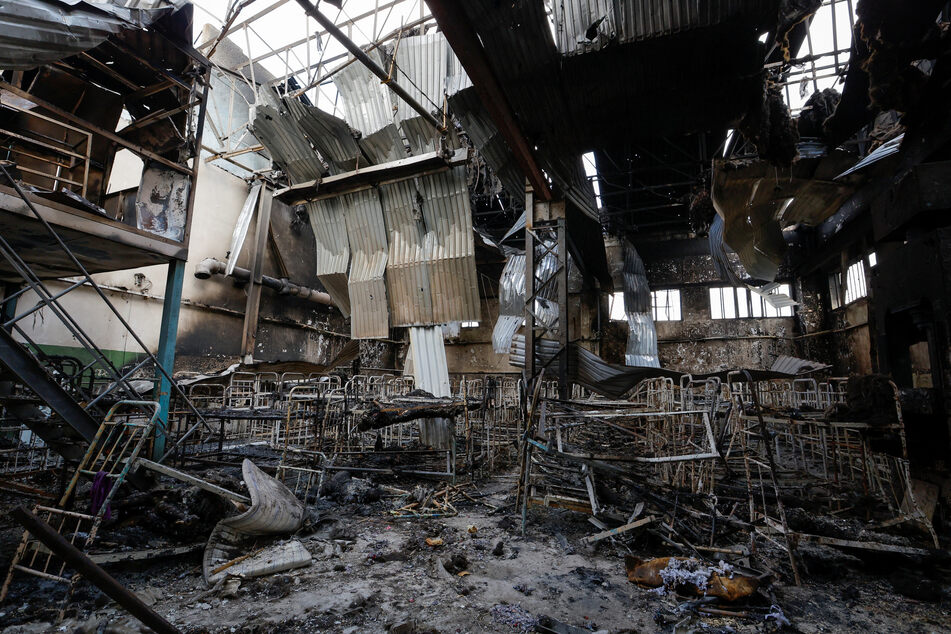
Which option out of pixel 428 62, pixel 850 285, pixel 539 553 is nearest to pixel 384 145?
pixel 428 62

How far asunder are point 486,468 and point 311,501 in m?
4.02

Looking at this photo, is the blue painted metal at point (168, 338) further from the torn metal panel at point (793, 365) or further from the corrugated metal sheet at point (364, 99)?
the torn metal panel at point (793, 365)

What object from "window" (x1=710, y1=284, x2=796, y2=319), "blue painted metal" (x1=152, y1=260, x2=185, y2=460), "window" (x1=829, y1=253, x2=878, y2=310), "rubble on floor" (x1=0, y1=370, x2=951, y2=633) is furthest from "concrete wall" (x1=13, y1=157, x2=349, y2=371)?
"window" (x1=829, y1=253, x2=878, y2=310)

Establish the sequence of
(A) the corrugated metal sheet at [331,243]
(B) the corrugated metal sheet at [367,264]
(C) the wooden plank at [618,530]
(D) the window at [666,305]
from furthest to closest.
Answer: (D) the window at [666,305], (A) the corrugated metal sheet at [331,243], (B) the corrugated metal sheet at [367,264], (C) the wooden plank at [618,530]

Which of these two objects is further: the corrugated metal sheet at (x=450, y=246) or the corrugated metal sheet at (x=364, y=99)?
the corrugated metal sheet at (x=450, y=246)

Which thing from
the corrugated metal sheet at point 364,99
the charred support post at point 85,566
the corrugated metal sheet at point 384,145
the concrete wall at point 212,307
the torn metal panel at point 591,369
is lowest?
the charred support post at point 85,566

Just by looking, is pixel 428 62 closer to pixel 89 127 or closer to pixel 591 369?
pixel 89 127

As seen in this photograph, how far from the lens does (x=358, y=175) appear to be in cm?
1314

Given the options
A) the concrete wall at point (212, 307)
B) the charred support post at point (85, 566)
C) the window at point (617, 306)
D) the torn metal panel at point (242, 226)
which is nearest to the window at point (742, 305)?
the window at point (617, 306)

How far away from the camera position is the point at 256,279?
15602 millimetres

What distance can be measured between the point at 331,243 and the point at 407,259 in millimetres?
3341

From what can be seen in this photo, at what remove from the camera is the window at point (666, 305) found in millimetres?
18828

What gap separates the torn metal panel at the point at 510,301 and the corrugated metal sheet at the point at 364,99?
7.45 m

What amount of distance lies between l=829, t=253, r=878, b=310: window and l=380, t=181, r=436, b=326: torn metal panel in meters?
13.9
